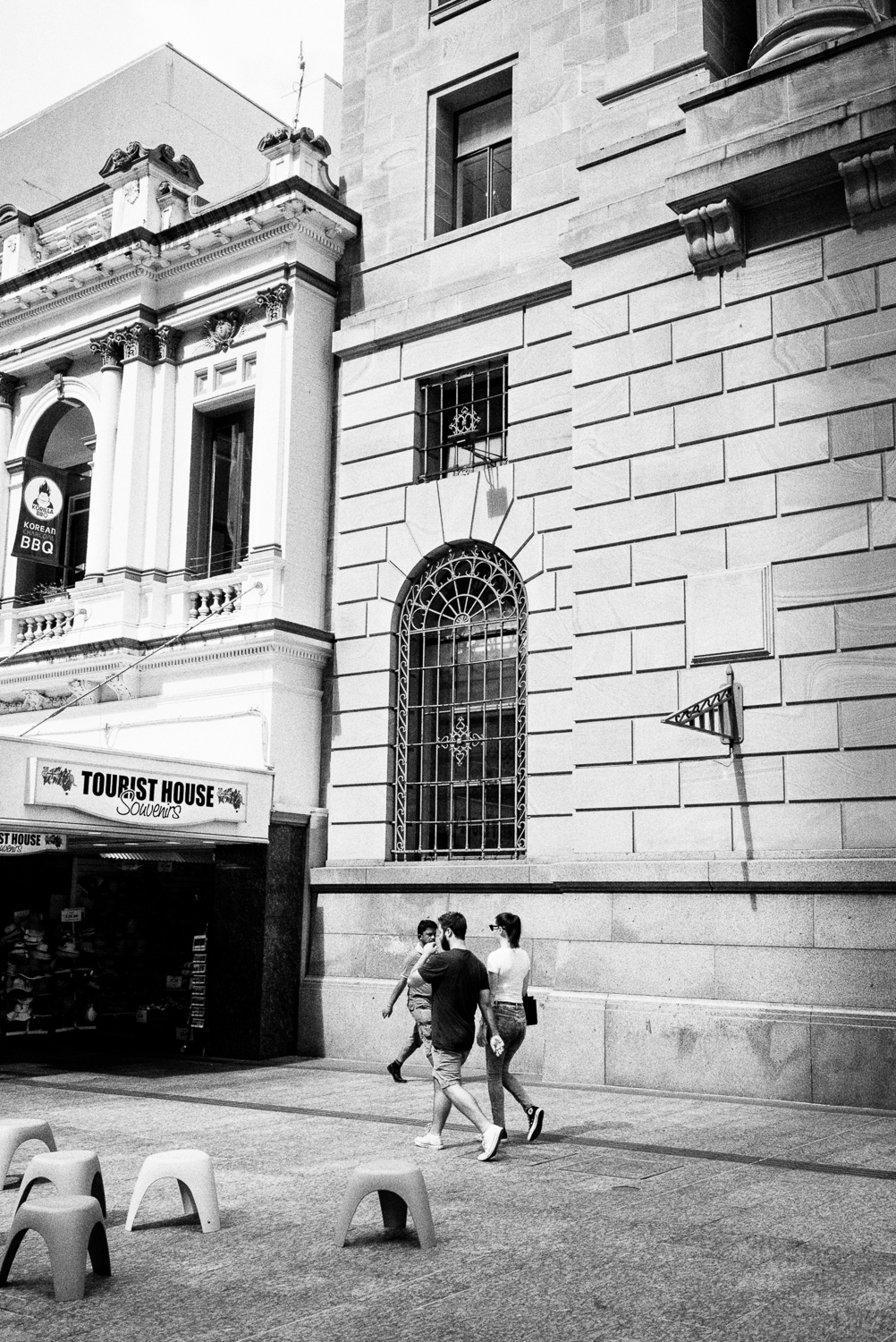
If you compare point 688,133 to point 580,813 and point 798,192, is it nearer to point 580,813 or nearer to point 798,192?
point 798,192

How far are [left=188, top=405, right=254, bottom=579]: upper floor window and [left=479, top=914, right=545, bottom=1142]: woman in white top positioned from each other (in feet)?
35.5

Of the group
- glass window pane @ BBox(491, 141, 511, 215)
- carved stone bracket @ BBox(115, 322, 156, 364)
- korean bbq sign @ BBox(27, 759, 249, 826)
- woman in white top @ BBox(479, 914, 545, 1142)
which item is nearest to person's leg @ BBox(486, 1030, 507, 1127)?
woman in white top @ BBox(479, 914, 545, 1142)

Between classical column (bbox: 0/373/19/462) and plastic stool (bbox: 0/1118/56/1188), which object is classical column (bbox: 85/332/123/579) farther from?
plastic stool (bbox: 0/1118/56/1188)

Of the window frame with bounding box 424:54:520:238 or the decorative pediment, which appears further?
the decorative pediment

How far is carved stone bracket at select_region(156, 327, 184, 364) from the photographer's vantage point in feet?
72.4

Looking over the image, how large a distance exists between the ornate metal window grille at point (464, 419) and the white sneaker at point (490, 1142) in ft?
34.7

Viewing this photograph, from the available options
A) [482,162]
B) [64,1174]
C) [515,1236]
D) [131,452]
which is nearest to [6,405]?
[131,452]

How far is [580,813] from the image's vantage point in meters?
16.2

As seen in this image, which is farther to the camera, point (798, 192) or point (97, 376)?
point (97, 376)

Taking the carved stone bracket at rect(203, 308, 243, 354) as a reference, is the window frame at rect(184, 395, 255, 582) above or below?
below

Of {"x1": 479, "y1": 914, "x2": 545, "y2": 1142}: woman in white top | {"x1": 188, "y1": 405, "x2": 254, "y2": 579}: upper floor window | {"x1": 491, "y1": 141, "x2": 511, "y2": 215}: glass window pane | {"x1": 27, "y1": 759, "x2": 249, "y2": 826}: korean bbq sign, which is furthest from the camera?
{"x1": 188, "y1": 405, "x2": 254, "y2": 579}: upper floor window

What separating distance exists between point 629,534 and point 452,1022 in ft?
24.1

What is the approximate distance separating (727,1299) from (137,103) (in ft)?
93.6

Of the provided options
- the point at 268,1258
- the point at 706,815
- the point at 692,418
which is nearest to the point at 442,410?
the point at 692,418
